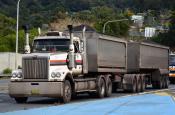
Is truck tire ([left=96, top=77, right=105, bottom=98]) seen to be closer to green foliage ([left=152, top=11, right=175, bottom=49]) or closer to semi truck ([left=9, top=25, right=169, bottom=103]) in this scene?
semi truck ([left=9, top=25, right=169, bottom=103])

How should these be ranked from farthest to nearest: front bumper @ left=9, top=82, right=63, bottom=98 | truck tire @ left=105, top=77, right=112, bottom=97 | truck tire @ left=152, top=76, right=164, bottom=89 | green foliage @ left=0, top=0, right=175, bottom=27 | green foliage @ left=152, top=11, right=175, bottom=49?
green foliage @ left=0, top=0, right=175, bottom=27, green foliage @ left=152, top=11, right=175, bottom=49, truck tire @ left=152, top=76, right=164, bottom=89, truck tire @ left=105, top=77, right=112, bottom=97, front bumper @ left=9, top=82, right=63, bottom=98

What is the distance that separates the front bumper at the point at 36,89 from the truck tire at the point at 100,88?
168 inches

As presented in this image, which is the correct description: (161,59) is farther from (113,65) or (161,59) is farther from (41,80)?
(41,80)

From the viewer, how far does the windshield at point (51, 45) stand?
78.0 feet

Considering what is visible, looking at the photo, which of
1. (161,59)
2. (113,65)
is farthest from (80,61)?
(161,59)

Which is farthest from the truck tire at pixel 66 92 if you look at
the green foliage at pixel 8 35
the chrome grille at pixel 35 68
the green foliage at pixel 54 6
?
the green foliage at pixel 54 6

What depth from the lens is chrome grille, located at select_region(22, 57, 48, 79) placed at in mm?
22719

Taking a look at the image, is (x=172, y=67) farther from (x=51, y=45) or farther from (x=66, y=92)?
(x=66, y=92)

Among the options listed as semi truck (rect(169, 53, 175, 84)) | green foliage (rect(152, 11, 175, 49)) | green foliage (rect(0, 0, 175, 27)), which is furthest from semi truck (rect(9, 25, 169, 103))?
green foliage (rect(0, 0, 175, 27))

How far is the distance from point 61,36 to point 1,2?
4014 inches

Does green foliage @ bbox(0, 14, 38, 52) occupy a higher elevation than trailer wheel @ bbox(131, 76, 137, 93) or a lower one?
higher

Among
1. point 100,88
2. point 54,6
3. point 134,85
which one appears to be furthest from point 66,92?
point 54,6

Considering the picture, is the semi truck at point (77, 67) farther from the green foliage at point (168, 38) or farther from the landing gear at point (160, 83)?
the green foliage at point (168, 38)

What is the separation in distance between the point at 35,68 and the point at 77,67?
92.9 inches
